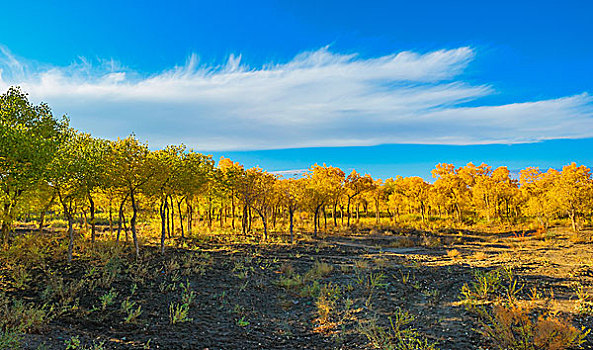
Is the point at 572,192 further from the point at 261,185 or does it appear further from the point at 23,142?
the point at 23,142

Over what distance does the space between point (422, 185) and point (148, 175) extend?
4517 centimetres

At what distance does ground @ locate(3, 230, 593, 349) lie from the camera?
31.7ft

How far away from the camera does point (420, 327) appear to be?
1010 centimetres

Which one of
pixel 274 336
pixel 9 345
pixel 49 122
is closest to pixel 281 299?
pixel 274 336

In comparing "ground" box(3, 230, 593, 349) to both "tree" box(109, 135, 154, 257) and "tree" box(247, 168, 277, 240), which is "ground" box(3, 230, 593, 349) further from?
"tree" box(247, 168, 277, 240)

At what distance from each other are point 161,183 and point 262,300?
10472mm

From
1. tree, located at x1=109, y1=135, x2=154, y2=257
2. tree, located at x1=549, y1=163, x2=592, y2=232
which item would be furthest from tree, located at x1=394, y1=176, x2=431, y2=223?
tree, located at x1=109, y1=135, x2=154, y2=257

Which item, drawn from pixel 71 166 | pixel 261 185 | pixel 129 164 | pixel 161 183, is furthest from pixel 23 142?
pixel 261 185

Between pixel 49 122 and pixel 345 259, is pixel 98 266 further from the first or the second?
pixel 345 259

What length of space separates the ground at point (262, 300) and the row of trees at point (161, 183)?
4213 mm

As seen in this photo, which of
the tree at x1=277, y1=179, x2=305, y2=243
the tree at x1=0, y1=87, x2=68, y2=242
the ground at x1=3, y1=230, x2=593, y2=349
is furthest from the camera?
the tree at x1=277, y1=179, x2=305, y2=243

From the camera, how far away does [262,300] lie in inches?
548

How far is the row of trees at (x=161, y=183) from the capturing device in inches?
567

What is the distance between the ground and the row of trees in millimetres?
4213
